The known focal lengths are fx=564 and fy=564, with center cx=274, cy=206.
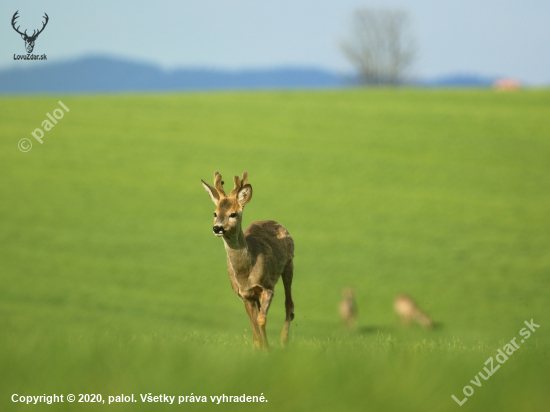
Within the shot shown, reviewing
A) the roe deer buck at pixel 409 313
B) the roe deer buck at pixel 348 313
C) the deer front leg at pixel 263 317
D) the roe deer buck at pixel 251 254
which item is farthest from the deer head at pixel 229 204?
the roe deer buck at pixel 409 313

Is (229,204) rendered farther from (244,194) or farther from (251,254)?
(251,254)

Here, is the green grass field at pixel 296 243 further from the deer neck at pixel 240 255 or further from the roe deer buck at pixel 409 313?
the deer neck at pixel 240 255

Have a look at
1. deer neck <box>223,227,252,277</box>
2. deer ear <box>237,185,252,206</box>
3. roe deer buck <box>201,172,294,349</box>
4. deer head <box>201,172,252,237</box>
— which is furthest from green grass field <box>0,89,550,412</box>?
deer ear <box>237,185,252,206</box>

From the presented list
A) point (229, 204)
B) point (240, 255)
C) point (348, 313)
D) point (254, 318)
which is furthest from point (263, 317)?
point (348, 313)

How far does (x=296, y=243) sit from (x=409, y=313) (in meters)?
8.13

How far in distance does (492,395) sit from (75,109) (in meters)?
43.6

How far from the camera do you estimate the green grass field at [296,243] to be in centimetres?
364

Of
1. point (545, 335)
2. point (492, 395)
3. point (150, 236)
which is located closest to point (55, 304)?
point (150, 236)

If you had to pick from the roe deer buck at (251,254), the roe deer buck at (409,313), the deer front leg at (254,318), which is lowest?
the roe deer buck at (409,313)

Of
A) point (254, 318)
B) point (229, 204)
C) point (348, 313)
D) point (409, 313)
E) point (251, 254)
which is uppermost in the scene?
point (229, 204)

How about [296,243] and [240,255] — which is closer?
[240,255]

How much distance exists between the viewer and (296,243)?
1032 inches

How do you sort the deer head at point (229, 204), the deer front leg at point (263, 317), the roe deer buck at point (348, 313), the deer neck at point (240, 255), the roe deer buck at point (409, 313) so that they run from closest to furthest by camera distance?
the deer head at point (229, 204), the deer front leg at point (263, 317), the deer neck at point (240, 255), the roe deer buck at point (348, 313), the roe deer buck at point (409, 313)

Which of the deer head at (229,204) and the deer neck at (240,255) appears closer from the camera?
the deer head at (229,204)
